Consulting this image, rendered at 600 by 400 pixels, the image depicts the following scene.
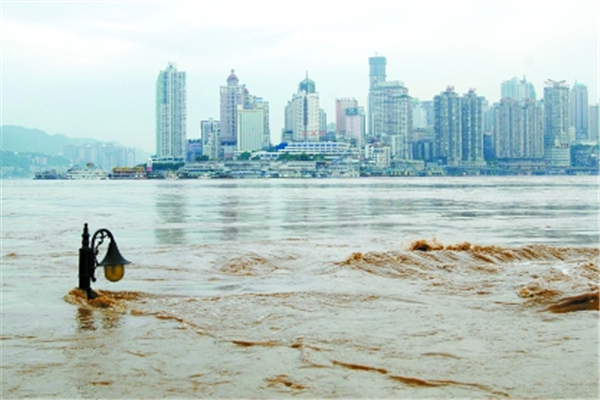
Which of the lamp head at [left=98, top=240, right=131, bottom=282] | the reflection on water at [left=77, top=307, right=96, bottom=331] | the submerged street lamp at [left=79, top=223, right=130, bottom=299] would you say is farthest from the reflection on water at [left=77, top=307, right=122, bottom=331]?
the lamp head at [left=98, top=240, right=131, bottom=282]

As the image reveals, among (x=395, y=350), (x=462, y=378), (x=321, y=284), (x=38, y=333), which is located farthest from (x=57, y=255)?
(x=462, y=378)

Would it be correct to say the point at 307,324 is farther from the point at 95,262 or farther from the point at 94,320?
the point at 95,262

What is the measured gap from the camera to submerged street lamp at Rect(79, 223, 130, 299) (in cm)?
959

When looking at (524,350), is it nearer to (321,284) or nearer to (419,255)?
(321,284)

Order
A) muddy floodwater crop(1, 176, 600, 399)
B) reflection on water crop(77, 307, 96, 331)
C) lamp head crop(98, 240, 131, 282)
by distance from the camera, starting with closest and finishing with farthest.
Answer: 1. muddy floodwater crop(1, 176, 600, 399)
2. reflection on water crop(77, 307, 96, 331)
3. lamp head crop(98, 240, 131, 282)

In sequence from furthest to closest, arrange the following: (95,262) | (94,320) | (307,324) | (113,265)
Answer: (95,262)
(94,320)
(113,265)
(307,324)

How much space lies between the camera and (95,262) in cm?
1050

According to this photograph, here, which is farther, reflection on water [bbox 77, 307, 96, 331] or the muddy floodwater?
reflection on water [bbox 77, 307, 96, 331]

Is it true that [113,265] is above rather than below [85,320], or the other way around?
above

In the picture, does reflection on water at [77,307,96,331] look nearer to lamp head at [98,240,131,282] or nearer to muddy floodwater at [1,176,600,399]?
muddy floodwater at [1,176,600,399]

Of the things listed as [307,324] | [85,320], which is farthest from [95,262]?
[307,324]

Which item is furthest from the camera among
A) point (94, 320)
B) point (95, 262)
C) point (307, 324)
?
point (95, 262)

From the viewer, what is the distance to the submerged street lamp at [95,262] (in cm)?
959

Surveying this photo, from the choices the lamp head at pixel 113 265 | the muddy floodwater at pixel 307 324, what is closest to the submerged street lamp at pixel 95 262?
the lamp head at pixel 113 265
